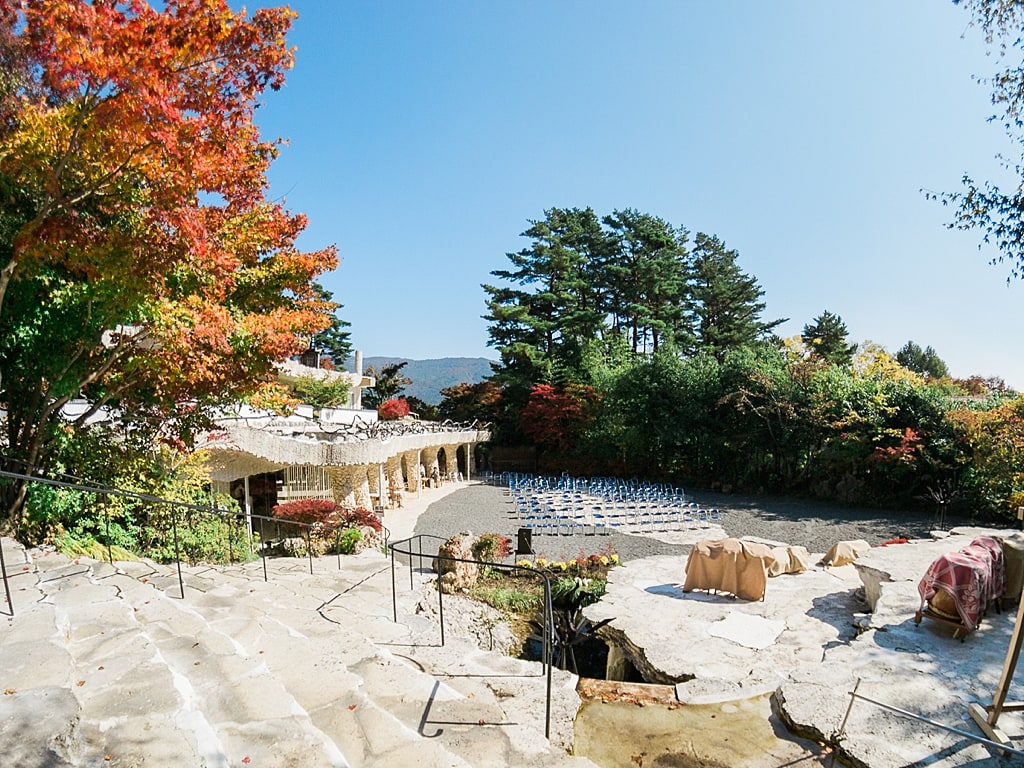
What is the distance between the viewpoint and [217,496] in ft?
38.3

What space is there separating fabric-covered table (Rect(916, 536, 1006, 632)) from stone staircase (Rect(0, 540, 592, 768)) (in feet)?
15.8

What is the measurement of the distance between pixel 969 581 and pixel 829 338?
40756 mm

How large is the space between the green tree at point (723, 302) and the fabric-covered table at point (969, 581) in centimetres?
3084

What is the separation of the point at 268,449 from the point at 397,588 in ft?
21.3

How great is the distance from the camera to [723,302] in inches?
1501

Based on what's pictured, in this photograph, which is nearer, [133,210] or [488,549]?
[133,210]

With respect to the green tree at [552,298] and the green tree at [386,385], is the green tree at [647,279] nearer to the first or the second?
the green tree at [552,298]

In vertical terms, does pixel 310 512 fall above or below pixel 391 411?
below

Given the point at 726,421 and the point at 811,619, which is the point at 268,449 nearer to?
the point at 811,619

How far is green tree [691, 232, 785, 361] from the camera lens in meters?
37.2

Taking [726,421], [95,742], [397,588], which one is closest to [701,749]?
[95,742]

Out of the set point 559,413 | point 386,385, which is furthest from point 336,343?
point 559,413

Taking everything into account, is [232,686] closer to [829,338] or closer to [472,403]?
[472,403]

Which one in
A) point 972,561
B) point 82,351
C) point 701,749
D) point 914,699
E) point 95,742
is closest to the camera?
point 95,742
